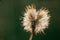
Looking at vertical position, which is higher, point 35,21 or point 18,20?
point 18,20

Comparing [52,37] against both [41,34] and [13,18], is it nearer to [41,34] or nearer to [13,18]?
[41,34]

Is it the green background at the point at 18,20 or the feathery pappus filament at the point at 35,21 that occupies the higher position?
the green background at the point at 18,20

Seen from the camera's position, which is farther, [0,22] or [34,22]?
[0,22]

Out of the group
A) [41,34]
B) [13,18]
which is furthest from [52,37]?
[13,18]

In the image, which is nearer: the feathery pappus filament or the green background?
the feathery pappus filament

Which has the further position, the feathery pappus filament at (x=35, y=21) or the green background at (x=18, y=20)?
the green background at (x=18, y=20)

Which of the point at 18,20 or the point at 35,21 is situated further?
the point at 18,20

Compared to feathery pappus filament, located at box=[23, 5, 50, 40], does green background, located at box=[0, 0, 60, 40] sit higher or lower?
higher

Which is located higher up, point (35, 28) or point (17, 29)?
point (17, 29)
